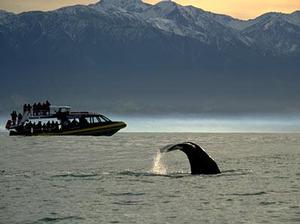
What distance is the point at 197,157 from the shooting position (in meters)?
35.2

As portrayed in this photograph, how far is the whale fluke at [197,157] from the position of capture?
1276 inches

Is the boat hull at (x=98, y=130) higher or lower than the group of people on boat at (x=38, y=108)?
lower

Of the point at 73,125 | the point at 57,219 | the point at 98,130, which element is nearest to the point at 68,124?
the point at 73,125

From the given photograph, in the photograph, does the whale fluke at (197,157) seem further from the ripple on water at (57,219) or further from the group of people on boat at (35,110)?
the group of people on boat at (35,110)

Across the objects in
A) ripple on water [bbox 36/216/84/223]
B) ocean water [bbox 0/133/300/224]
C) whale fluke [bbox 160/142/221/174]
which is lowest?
ripple on water [bbox 36/216/84/223]

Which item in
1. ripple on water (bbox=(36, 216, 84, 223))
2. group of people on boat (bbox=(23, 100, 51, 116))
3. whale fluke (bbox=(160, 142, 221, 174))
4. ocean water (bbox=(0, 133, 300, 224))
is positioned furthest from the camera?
group of people on boat (bbox=(23, 100, 51, 116))

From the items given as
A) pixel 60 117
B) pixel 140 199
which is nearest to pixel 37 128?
pixel 60 117

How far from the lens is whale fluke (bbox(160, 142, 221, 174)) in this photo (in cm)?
3241

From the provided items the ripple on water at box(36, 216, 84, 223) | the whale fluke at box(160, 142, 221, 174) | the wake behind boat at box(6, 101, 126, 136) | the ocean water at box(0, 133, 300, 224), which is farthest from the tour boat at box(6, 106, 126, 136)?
the ripple on water at box(36, 216, 84, 223)

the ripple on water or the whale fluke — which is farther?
the whale fluke

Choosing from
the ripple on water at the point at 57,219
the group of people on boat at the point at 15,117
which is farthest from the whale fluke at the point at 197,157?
the group of people on boat at the point at 15,117

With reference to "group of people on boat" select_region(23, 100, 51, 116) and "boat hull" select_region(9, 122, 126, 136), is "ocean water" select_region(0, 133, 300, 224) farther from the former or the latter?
"boat hull" select_region(9, 122, 126, 136)

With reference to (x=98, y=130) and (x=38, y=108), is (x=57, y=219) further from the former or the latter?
(x=98, y=130)

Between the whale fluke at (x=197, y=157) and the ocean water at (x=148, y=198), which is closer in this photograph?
the ocean water at (x=148, y=198)
